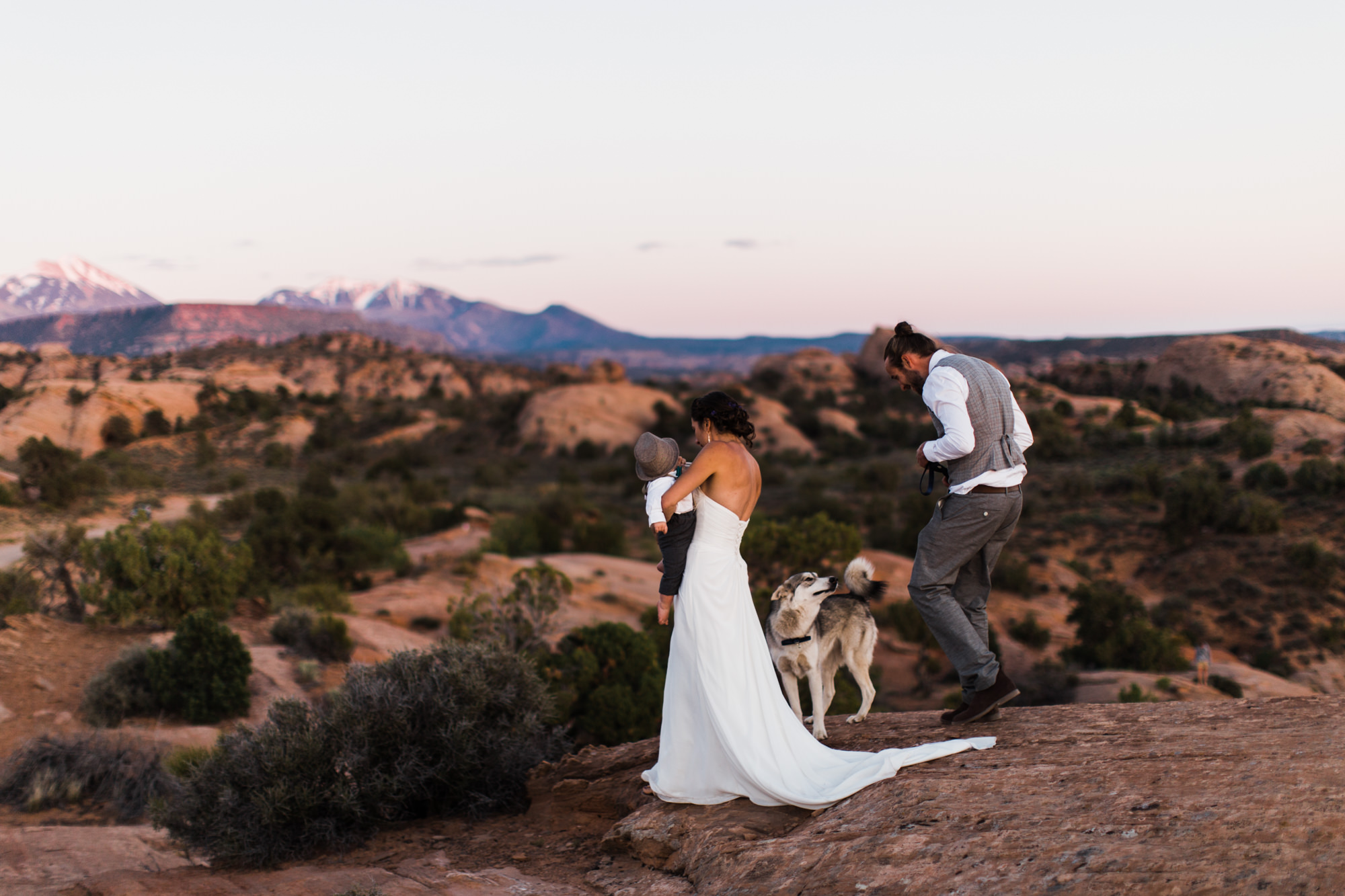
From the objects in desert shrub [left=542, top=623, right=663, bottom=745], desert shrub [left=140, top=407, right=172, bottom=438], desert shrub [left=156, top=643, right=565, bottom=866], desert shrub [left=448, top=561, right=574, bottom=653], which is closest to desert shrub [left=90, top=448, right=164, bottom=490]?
Result: desert shrub [left=140, top=407, right=172, bottom=438]

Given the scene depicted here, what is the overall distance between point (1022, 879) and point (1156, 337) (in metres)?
114

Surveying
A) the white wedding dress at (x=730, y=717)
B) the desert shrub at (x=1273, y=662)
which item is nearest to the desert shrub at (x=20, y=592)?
the white wedding dress at (x=730, y=717)

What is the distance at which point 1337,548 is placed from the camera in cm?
2202

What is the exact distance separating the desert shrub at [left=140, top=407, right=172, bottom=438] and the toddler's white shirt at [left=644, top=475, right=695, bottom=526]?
52337mm

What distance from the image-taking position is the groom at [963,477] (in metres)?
4.14

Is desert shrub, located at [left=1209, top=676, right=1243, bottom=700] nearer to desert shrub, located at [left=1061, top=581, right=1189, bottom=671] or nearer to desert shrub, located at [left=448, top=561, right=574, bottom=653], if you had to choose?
desert shrub, located at [left=1061, top=581, right=1189, bottom=671]

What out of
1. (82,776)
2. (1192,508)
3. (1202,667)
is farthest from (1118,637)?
(82,776)

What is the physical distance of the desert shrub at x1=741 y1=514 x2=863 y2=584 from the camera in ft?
57.3

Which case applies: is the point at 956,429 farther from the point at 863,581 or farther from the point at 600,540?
the point at 600,540

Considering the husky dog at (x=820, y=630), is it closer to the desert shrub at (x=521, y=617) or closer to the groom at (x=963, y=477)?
the groom at (x=963, y=477)

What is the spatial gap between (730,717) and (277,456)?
43878 mm

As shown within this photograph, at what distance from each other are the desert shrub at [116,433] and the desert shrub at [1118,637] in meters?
49.6

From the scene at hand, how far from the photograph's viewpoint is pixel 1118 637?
55.6 feet

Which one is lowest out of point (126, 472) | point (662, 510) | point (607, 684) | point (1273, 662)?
point (1273, 662)
